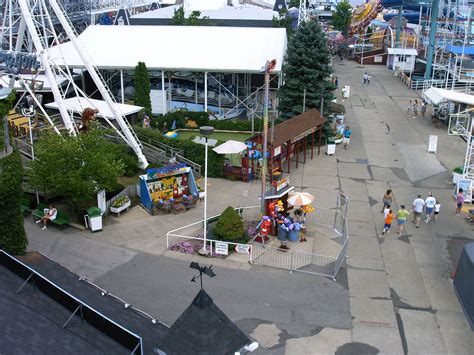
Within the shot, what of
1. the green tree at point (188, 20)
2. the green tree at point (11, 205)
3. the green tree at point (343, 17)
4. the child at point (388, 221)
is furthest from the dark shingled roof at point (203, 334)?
the green tree at point (343, 17)

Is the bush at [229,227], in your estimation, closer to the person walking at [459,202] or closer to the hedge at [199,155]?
the hedge at [199,155]

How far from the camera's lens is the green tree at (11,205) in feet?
44.3

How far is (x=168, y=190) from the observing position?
73.1ft

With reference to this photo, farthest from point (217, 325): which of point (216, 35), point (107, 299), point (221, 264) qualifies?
point (216, 35)

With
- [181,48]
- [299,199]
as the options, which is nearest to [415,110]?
[181,48]

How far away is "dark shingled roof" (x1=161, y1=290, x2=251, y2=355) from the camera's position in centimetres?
783

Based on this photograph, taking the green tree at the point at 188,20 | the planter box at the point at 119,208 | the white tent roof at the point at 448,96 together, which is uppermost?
the green tree at the point at 188,20

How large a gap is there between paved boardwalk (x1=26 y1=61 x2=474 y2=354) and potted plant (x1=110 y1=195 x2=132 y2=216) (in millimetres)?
349

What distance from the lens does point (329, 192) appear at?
24.3 m

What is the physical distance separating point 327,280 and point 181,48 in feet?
82.2

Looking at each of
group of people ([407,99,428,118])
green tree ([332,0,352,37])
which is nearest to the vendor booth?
group of people ([407,99,428,118])

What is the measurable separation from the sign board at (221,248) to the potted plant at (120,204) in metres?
5.22

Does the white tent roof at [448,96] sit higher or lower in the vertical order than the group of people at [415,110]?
higher

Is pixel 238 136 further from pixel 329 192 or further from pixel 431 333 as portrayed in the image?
pixel 431 333
